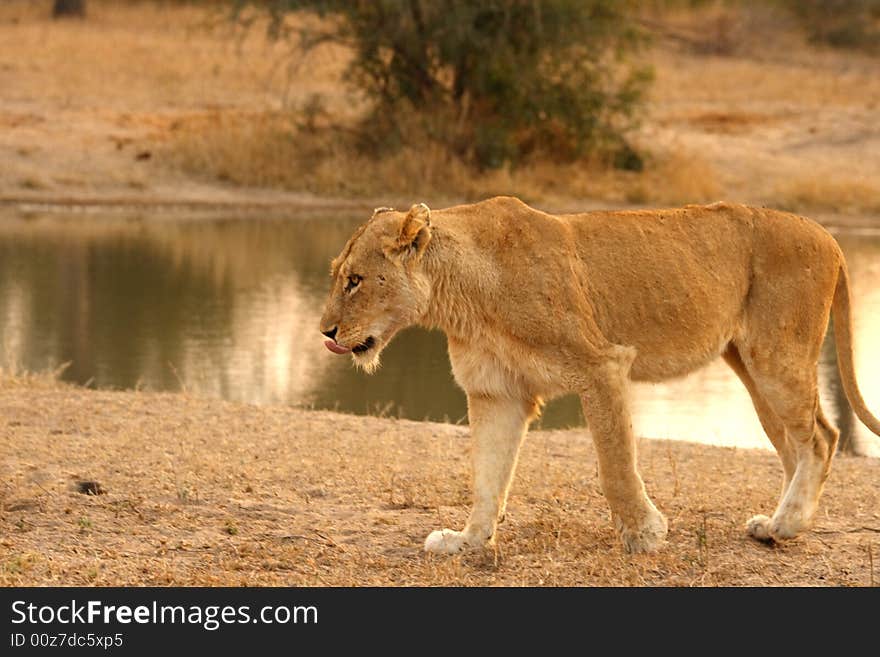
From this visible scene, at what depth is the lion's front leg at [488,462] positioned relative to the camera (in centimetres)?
612

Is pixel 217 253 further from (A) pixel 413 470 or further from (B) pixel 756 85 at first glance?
(B) pixel 756 85

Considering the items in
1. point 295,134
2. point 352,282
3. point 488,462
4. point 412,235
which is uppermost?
point 295,134

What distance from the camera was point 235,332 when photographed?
13.3 m

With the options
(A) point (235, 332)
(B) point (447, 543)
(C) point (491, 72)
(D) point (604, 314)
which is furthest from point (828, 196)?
(B) point (447, 543)

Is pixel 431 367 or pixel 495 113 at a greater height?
pixel 495 113

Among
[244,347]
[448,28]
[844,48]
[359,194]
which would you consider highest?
Answer: [844,48]

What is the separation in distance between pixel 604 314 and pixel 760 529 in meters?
1.08

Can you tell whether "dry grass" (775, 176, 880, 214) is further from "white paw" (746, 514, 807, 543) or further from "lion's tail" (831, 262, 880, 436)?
"white paw" (746, 514, 807, 543)

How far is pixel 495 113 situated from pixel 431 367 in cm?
1043

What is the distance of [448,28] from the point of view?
69.8 ft

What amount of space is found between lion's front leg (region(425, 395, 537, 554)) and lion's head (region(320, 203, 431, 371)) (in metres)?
0.48

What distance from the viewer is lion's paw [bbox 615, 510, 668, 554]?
5.99 meters

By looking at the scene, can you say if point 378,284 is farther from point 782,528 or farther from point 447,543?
point 782,528
